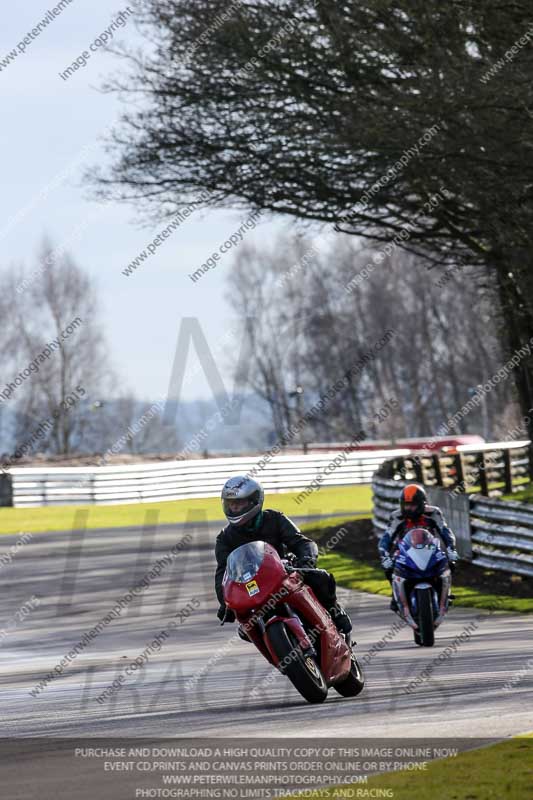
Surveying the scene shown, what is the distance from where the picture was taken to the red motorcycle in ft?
32.5

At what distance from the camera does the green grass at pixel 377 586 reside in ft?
60.7

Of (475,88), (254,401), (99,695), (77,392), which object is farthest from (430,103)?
(254,401)

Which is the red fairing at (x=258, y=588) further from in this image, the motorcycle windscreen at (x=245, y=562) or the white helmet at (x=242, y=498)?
the white helmet at (x=242, y=498)

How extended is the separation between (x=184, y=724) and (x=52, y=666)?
5.48 metres

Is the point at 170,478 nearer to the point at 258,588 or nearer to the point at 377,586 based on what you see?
the point at 377,586

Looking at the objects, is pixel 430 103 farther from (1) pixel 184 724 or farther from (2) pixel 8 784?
(2) pixel 8 784

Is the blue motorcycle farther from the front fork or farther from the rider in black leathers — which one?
the rider in black leathers

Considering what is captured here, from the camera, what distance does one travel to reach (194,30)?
→ 92.8ft

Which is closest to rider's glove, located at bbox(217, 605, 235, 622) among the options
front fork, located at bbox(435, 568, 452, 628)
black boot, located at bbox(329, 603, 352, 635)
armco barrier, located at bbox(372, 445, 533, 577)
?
black boot, located at bbox(329, 603, 352, 635)

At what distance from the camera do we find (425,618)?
1427 cm

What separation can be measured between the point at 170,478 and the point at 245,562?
120 feet

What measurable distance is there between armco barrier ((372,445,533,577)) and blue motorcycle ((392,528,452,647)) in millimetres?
5481

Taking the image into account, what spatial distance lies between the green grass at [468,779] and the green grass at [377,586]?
10315 millimetres

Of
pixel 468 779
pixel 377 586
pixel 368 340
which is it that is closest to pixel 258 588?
pixel 468 779
